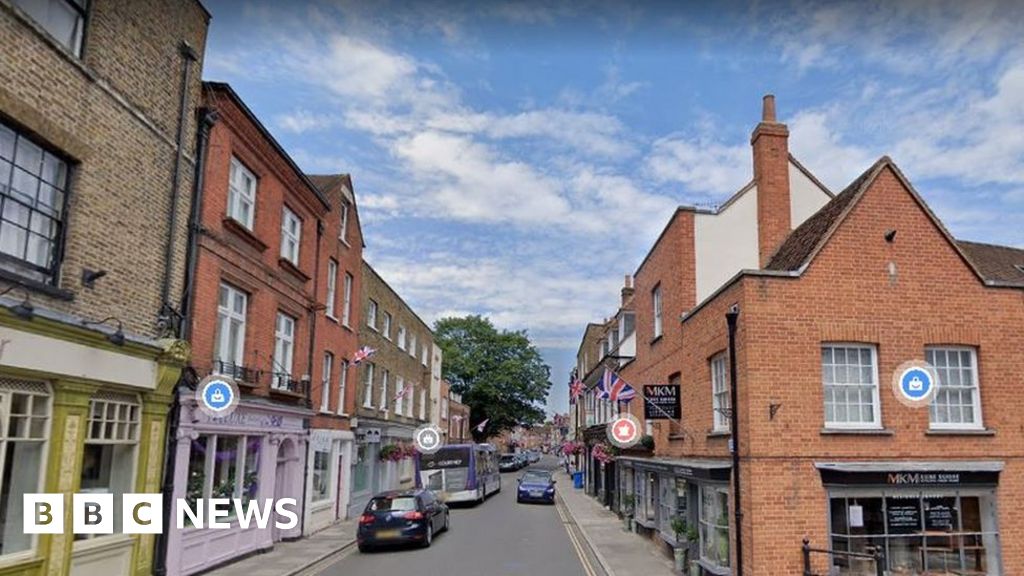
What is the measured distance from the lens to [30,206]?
10.0 m

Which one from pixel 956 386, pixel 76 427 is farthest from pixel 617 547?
pixel 76 427

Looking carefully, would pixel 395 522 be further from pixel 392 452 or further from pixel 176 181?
pixel 392 452

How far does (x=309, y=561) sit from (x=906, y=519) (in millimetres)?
12375

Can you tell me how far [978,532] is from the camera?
41.2ft

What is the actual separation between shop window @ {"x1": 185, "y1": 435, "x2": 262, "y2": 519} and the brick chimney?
13.3m

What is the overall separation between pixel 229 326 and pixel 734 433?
1091 centimetres

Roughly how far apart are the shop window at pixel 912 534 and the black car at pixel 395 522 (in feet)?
34.5

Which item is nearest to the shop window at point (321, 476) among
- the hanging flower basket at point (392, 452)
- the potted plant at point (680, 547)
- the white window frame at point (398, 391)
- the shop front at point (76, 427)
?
the hanging flower basket at point (392, 452)

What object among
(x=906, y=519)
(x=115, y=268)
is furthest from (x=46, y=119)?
(x=906, y=519)

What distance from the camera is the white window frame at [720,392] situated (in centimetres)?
1398

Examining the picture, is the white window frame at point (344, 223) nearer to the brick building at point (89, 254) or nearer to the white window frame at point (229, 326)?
the white window frame at point (229, 326)

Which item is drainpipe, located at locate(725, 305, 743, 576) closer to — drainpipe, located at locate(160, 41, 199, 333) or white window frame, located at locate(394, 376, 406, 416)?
drainpipe, located at locate(160, 41, 199, 333)

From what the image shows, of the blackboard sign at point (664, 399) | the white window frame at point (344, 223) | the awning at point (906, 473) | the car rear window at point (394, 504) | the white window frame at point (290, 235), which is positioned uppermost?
the white window frame at point (344, 223)

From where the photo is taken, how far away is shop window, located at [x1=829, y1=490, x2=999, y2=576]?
1227 centimetres
